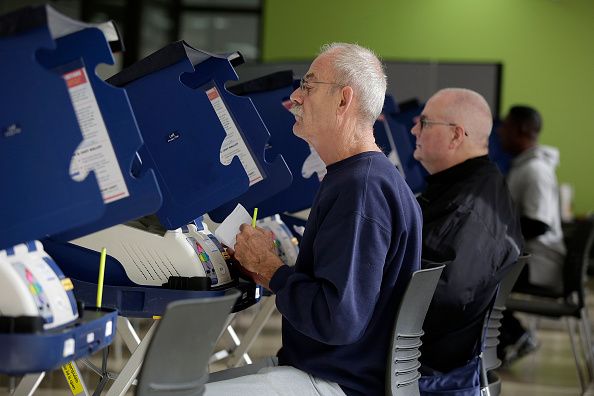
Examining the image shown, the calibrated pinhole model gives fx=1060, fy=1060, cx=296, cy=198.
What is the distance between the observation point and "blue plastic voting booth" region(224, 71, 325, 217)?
3.68 meters

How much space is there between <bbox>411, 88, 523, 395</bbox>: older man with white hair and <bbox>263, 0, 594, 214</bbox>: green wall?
7.68 m

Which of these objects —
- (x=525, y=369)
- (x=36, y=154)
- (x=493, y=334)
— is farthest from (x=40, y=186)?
(x=525, y=369)

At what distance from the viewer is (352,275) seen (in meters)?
2.21

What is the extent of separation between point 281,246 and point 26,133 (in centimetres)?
137

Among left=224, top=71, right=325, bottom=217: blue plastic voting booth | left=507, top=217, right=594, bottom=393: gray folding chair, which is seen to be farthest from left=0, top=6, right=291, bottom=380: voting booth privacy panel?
left=507, top=217, right=594, bottom=393: gray folding chair

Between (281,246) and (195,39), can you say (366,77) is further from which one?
(195,39)

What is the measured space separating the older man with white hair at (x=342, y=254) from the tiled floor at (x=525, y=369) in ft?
7.69

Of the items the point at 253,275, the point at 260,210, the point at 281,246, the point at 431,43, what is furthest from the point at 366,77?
the point at 431,43

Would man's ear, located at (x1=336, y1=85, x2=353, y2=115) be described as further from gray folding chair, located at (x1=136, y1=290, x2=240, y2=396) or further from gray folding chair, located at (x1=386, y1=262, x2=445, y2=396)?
gray folding chair, located at (x1=136, y1=290, x2=240, y2=396)

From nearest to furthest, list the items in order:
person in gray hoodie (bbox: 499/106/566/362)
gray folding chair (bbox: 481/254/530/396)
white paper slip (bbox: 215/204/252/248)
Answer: white paper slip (bbox: 215/204/252/248)
gray folding chair (bbox: 481/254/530/396)
person in gray hoodie (bbox: 499/106/566/362)

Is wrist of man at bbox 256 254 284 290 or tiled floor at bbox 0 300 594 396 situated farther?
tiled floor at bbox 0 300 594 396

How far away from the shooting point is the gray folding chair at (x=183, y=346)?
69.6 inches

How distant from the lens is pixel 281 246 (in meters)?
3.17

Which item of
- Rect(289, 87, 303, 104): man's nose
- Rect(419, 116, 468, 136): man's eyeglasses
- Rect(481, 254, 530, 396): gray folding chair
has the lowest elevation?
Rect(481, 254, 530, 396): gray folding chair
